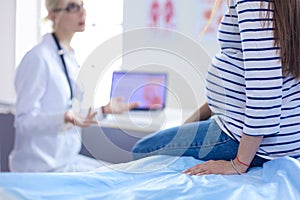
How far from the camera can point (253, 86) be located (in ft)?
1.89

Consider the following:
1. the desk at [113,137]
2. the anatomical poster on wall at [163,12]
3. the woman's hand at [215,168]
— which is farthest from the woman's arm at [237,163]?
the anatomical poster on wall at [163,12]

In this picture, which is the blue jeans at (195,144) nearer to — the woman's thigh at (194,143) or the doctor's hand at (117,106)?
the woman's thigh at (194,143)

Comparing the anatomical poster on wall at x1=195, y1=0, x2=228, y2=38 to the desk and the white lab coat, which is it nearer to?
the desk

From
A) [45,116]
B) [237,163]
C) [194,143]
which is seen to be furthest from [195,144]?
[45,116]

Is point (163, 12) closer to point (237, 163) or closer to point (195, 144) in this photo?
point (195, 144)

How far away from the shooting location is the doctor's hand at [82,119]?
2.66 feet

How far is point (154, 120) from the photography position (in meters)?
1.09

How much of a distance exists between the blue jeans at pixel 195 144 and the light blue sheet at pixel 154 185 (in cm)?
8

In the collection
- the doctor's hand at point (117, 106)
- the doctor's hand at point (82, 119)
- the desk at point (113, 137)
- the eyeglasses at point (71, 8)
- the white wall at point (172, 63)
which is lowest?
the desk at point (113, 137)

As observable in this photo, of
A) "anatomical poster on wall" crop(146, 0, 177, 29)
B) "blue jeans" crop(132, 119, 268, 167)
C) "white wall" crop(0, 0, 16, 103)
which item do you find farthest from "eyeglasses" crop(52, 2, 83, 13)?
"anatomical poster on wall" crop(146, 0, 177, 29)

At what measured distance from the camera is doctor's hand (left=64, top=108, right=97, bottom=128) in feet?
2.66

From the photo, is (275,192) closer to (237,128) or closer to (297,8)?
(237,128)

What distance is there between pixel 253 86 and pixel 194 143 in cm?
22

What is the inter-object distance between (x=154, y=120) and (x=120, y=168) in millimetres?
431
